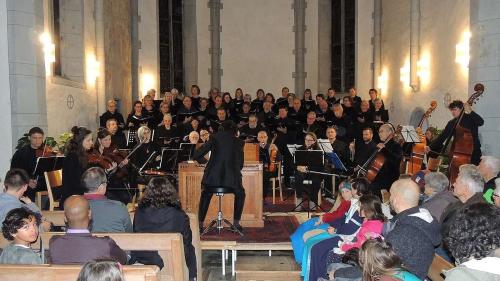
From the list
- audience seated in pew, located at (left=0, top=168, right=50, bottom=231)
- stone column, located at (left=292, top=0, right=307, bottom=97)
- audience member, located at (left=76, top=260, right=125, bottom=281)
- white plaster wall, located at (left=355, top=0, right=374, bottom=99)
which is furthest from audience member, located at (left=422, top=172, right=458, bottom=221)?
stone column, located at (left=292, top=0, right=307, bottom=97)

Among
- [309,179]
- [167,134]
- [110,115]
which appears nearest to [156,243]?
[309,179]

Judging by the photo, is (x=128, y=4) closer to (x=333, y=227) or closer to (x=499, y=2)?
(x=499, y=2)

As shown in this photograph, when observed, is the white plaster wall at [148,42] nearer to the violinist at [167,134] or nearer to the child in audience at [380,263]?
the violinist at [167,134]

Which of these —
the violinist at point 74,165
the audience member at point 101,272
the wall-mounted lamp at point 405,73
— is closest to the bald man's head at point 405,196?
the audience member at point 101,272

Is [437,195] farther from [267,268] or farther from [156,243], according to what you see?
[156,243]

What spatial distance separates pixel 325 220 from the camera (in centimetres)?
596

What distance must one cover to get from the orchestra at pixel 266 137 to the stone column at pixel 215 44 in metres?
2.84

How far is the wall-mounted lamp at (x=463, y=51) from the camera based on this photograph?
9360mm

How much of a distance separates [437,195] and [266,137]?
5.08 m

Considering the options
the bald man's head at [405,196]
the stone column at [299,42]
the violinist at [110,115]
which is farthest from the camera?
the stone column at [299,42]

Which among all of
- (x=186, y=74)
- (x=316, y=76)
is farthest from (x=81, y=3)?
(x=316, y=76)

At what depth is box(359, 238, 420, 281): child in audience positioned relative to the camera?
8.97 feet

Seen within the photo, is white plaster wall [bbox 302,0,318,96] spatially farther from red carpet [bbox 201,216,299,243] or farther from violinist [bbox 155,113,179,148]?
red carpet [bbox 201,216,299,243]

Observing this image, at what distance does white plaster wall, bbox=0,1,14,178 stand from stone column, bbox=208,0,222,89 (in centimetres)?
782
